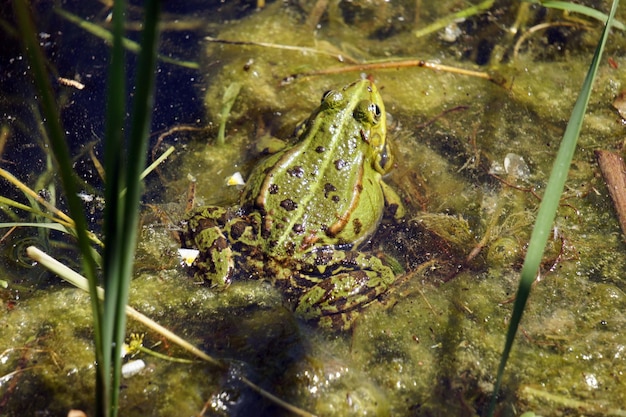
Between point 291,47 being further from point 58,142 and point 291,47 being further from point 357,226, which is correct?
point 58,142

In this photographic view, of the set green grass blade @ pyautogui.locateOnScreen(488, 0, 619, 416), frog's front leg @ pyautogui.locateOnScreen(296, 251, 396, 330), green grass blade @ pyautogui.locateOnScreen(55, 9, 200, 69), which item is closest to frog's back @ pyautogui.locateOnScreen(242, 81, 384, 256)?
frog's front leg @ pyautogui.locateOnScreen(296, 251, 396, 330)

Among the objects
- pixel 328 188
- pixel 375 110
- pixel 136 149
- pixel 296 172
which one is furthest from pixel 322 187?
pixel 136 149

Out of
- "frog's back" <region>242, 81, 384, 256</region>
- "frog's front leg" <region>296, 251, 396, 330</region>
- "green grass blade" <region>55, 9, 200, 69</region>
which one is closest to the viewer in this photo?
"frog's front leg" <region>296, 251, 396, 330</region>

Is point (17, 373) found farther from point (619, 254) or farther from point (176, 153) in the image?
point (619, 254)

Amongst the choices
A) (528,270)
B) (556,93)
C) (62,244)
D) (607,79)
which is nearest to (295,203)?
(62,244)

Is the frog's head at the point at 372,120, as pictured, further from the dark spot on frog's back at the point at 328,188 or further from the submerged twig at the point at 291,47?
the submerged twig at the point at 291,47

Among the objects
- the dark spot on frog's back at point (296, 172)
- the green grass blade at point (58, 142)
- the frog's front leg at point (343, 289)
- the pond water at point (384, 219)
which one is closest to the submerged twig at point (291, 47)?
the pond water at point (384, 219)

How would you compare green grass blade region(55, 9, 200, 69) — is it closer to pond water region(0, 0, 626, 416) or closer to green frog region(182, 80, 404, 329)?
pond water region(0, 0, 626, 416)
